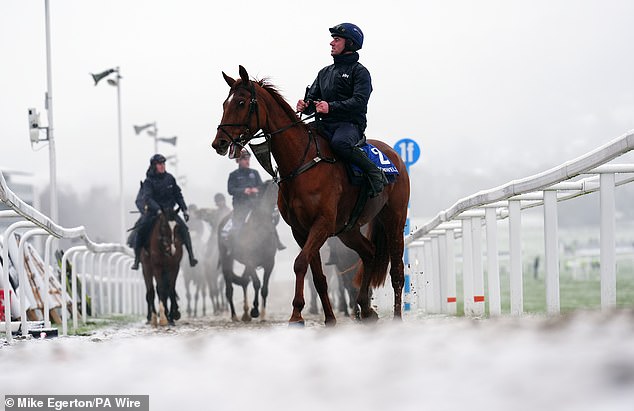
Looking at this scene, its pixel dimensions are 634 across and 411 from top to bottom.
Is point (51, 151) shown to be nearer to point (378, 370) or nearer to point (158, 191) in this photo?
point (158, 191)

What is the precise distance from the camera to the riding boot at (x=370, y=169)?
1009cm

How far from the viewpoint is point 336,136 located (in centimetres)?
1013

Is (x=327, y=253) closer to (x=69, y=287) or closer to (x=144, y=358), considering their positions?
(x=69, y=287)

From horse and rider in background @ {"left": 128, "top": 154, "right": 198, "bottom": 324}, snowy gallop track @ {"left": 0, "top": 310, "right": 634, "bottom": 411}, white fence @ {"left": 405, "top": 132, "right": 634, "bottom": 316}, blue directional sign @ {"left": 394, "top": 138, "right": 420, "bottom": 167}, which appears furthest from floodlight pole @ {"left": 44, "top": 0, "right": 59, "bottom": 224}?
snowy gallop track @ {"left": 0, "top": 310, "right": 634, "bottom": 411}

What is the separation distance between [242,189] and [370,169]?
9692mm

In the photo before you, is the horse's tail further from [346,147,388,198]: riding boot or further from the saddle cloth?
[346,147,388,198]: riding boot

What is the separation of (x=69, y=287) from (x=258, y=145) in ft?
33.1

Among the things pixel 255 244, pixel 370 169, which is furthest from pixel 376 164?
pixel 255 244

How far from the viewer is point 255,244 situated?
20.1 meters

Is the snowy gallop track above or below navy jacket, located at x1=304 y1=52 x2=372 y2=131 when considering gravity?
below

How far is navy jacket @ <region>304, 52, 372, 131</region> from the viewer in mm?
10141

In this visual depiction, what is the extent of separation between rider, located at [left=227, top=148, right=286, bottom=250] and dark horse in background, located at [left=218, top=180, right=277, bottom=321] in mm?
96

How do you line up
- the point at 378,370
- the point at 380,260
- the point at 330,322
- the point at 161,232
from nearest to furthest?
the point at 378,370
the point at 330,322
the point at 380,260
the point at 161,232

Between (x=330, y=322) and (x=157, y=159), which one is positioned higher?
(x=157, y=159)
